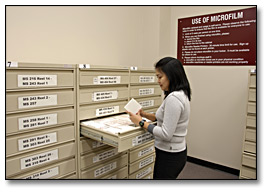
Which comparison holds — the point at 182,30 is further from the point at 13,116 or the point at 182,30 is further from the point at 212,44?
the point at 13,116

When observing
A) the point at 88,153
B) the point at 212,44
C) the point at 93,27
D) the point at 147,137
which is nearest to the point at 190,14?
the point at 212,44

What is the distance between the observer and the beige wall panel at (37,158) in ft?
3.81

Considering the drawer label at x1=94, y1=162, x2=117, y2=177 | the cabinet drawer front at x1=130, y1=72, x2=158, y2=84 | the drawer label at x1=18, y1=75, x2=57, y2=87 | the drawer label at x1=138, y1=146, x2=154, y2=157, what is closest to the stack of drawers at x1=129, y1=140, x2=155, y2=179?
the drawer label at x1=138, y1=146, x2=154, y2=157

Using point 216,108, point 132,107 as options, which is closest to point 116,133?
point 132,107

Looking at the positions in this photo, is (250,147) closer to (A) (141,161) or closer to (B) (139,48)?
(A) (141,161)

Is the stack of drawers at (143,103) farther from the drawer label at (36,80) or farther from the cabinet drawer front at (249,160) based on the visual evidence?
the cabinet drawer front at (249,160)

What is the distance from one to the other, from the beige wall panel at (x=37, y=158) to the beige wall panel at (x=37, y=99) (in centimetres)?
30

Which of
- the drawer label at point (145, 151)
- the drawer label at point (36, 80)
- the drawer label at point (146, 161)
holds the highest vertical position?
the drawer label at point (36, 80)

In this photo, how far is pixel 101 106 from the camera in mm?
1588

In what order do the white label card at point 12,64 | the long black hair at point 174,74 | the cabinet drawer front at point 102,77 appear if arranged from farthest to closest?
the cabinet drawer front at point 102,77
the long black hair at point 174,74
the white label card at point 12,64

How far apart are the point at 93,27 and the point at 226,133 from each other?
205 cm

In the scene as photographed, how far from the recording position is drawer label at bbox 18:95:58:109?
1.15 m

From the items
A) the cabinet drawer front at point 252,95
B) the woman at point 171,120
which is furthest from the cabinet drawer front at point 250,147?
the woman at point 171,120

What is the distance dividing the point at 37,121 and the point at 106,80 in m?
0.58
